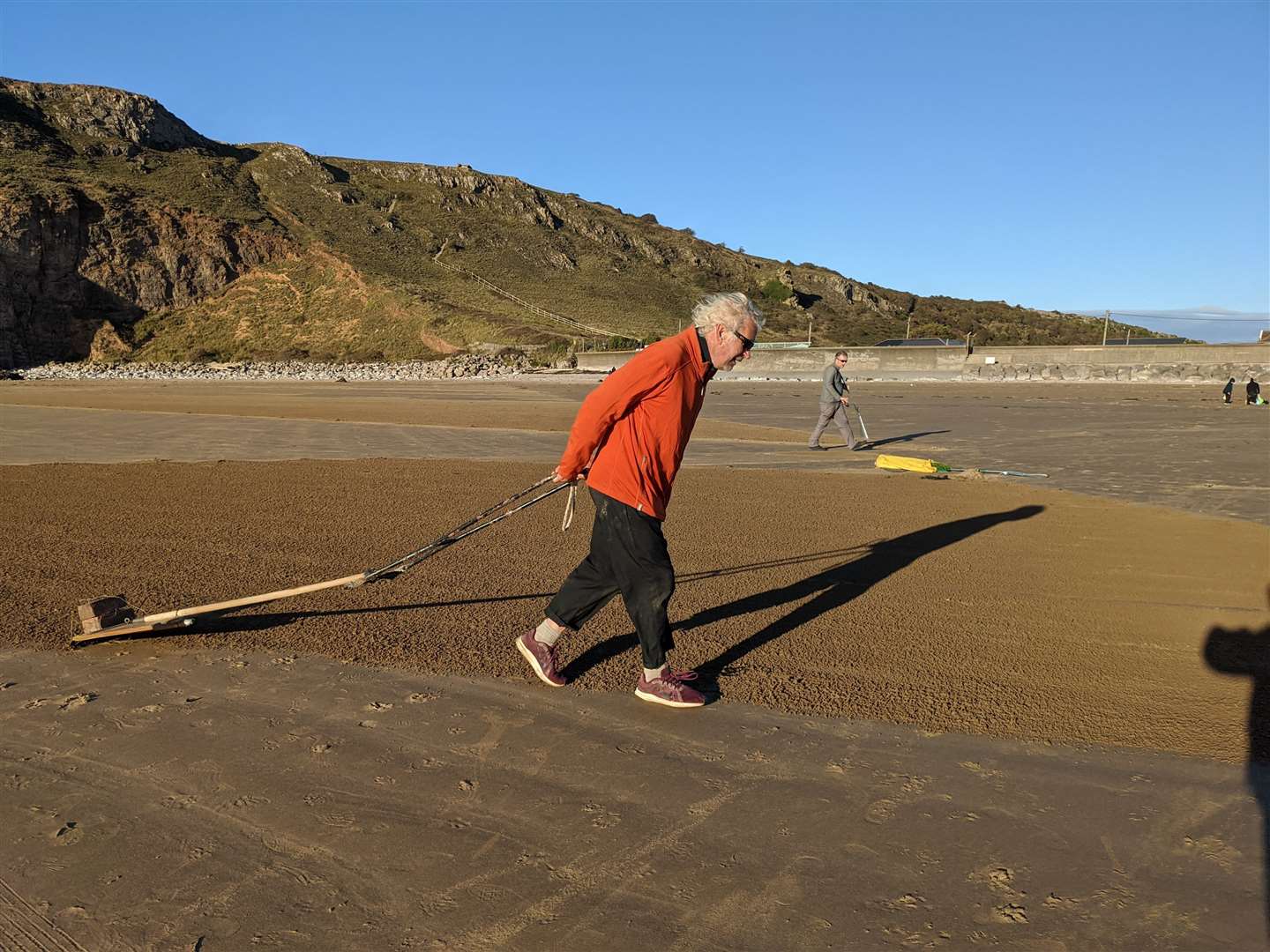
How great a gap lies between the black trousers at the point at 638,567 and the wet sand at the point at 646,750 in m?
0.39

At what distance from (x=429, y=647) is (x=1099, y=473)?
11225mm

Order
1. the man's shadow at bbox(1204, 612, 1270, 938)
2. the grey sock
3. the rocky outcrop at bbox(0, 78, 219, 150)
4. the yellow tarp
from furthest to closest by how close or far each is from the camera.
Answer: the rocky outcrop at bbox(0, 78, 219, 150), the yellow tarp, the grey sock, the man's shadow at bbox(1204, 612, 1270, 938)

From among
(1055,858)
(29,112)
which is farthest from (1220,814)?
(29,112)

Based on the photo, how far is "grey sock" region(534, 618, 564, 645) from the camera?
4.75m

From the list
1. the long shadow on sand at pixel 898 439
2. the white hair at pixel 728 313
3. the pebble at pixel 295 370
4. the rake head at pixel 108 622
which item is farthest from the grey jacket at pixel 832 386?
the pebble at pixel 295 370

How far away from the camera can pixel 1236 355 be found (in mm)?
36562

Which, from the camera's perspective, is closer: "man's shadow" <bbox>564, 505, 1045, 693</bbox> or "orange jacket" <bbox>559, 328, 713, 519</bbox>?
"orange jacket" <bbox>559, 328, 713, 519</bbox>

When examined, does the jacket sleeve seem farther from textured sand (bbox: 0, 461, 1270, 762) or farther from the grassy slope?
the grassy slope

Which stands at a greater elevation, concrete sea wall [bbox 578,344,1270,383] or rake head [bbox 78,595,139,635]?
concrete sea wall [bbox 578,344,1270,383]

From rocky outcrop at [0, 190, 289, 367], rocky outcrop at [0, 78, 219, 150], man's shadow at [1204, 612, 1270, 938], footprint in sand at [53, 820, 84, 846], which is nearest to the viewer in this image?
footprint in sand at [53, 820, 84, 846]

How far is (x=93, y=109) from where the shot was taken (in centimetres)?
7925

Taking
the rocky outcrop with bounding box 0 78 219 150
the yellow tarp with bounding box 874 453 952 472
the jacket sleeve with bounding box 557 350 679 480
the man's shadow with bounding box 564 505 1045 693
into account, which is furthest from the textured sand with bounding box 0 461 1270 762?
the rocky outcrop with bounding box 0 78 219 150

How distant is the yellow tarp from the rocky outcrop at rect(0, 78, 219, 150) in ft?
281

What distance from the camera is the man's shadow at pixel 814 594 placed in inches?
208
